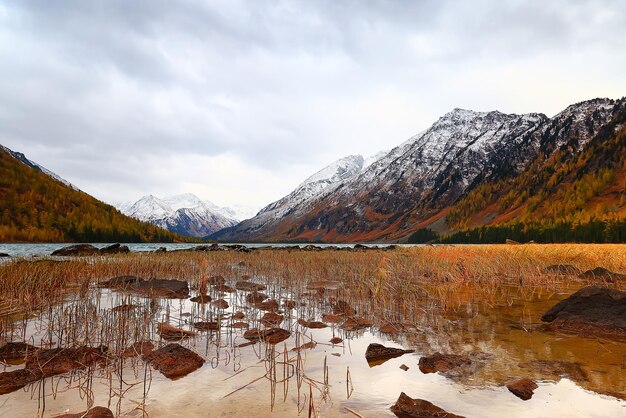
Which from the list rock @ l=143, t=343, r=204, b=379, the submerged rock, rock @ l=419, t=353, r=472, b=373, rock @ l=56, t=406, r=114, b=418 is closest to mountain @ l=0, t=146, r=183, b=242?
the submerged rock

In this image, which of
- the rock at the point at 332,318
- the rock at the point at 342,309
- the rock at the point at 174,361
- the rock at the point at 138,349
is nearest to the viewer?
the rock at the point at 174,361

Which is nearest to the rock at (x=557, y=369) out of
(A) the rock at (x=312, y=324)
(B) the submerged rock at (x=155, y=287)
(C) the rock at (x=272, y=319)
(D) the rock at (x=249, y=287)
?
(A) the rock at (x=312, y=324)

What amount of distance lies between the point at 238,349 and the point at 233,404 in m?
2.75

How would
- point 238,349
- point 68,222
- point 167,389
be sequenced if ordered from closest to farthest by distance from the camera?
point 167,389, point 238,349, point 68,222

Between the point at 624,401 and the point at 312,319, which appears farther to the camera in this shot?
the point at 312,319

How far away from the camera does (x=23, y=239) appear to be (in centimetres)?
7250

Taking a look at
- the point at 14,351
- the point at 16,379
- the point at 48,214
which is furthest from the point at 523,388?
the point at 48,214

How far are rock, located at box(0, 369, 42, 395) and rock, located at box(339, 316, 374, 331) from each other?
667 cm

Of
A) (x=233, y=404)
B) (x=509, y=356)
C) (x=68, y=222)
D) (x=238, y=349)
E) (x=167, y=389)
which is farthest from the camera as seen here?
(x=68, y=222)

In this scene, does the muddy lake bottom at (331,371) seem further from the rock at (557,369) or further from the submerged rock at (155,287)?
the submerged rock at (155,287)

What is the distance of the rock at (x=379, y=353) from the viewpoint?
23.1 ft

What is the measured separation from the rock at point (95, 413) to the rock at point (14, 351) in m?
3.19

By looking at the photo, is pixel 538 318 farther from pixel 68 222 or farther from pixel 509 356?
pixel 68 222

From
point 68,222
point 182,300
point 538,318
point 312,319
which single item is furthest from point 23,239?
point 538,318
